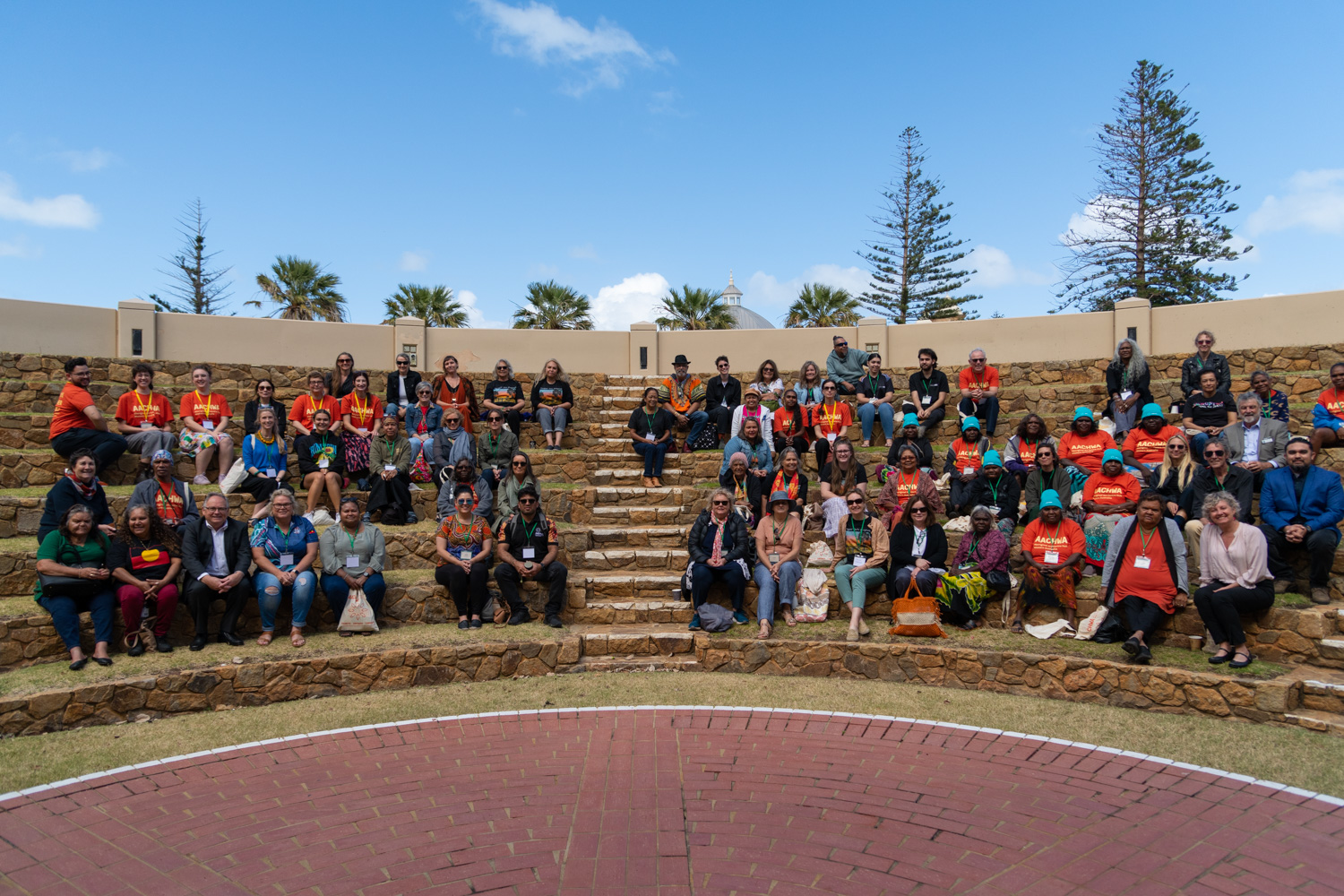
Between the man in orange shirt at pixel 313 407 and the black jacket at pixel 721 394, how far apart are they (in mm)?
4661

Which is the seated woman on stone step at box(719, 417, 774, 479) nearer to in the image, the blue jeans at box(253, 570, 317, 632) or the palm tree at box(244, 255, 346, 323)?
the blue jeans at box(253, 570, 317, 632)

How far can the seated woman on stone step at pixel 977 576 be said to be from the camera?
7312 millimetres

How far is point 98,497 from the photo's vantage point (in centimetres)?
733

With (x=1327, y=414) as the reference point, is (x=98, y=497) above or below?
below

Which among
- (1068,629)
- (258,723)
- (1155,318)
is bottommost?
(258,723)

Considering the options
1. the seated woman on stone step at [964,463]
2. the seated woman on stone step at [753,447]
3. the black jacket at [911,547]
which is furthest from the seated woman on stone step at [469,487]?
the seated woman on stone step at [964,463]

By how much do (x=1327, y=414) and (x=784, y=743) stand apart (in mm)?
7244

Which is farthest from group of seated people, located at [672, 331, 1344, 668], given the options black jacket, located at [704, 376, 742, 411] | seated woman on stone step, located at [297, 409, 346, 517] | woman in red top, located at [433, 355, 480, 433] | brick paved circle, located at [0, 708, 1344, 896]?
seated woman on stone step, located at [297, 409, 346, 517]

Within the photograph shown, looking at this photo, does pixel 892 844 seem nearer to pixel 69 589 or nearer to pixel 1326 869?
pixel 1326 869

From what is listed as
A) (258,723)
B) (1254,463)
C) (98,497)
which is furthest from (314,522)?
(1254,463)

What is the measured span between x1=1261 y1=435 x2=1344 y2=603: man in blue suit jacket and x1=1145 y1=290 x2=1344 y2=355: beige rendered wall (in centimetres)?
729

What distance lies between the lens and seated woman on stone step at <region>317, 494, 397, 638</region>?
7.37 m

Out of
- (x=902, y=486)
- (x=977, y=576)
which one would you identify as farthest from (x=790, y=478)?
(x=977, y=576)

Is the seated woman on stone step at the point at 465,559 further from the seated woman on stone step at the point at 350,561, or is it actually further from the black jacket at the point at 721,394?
the black jacket at the point at 721,394
